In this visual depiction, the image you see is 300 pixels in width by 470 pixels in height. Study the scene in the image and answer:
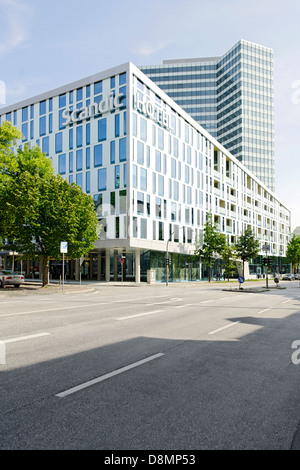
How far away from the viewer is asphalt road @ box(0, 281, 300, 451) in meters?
3.36

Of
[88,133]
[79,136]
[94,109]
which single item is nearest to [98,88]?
[94,109]

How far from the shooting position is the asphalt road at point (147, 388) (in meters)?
3.36

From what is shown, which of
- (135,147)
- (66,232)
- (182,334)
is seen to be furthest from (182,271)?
(182,334)

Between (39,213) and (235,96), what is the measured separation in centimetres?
9294

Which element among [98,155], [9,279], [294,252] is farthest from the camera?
[294,252]

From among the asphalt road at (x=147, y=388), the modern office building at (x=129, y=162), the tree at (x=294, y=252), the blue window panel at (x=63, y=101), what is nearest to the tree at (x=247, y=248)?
the modern office building at (x=129, y=162)

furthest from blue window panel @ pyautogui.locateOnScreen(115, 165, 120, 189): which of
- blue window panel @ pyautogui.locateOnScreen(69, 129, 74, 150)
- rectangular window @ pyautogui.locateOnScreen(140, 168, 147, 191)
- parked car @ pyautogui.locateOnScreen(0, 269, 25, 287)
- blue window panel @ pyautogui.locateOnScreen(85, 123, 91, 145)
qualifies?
parked car @ pyautogui.locateOnScreen(0, 269, 25, 287)

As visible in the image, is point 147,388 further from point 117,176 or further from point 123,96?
point 123,96

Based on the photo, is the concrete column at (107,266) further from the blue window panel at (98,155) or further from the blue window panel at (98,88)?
the blue window panel at (98,88)

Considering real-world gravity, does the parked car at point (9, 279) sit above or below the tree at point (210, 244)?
below

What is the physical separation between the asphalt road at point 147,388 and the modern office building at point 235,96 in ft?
327

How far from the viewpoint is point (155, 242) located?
42.5m

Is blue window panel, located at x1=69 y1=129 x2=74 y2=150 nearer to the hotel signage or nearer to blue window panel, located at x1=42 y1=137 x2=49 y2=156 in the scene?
blue window panel, located at x1=42 y1=137 x2=49 y2=156

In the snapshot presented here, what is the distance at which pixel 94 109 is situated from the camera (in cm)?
4284
